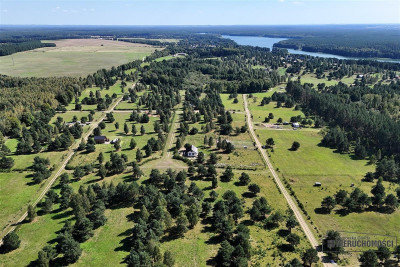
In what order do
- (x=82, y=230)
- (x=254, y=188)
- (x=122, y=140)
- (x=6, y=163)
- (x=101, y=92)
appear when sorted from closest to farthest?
(x=82, y=230)
(x=254, y=188)
(x=6, y=163)
(x=122, y=140)
(x=101, y=92)

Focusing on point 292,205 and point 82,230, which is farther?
point 292,205

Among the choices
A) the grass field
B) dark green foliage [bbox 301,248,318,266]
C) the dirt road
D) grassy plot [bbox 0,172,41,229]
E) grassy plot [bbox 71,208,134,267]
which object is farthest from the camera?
grassy plot [bbox 0,172,41,229]

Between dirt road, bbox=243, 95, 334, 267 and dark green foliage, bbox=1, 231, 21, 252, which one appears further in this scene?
dirt road, bbox=243, 95, 334, 267

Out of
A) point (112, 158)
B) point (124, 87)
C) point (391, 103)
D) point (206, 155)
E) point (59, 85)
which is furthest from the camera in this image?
point (124, 87)

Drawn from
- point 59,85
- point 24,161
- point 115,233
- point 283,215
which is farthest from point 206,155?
point 59,85

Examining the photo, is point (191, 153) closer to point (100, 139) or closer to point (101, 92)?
point (100, 139)

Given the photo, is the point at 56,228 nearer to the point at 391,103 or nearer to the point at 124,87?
the point at 124,87

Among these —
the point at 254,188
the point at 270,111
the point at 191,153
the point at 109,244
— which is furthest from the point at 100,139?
the point at 270,111

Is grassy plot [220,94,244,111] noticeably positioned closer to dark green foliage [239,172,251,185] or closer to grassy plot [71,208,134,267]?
dark green foliage [239,172,251,185]

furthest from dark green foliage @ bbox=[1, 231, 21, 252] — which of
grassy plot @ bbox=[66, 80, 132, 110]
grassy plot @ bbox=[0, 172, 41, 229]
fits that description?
grassy plot @ bbox=[66, 80, 132, 110]

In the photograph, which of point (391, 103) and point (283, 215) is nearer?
point (283, 215)

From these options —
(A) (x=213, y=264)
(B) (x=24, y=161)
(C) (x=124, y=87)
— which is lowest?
(A) (x=213, y=264)
